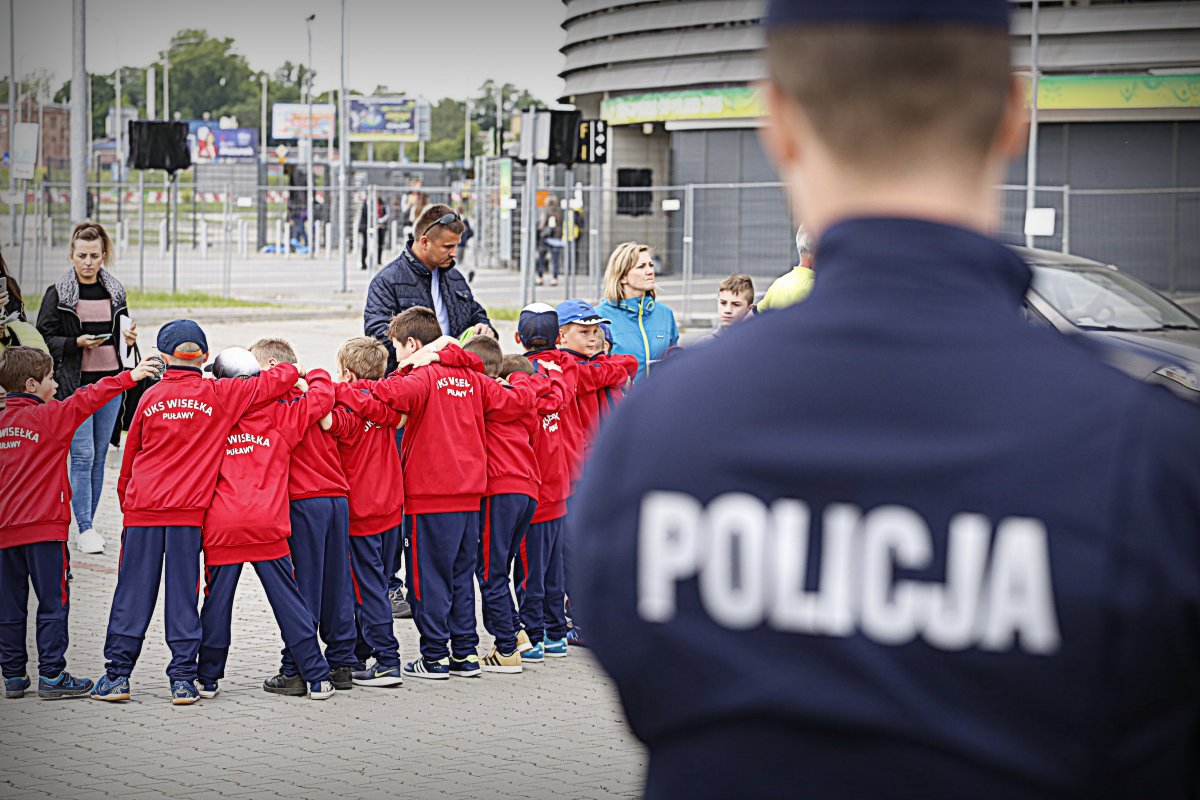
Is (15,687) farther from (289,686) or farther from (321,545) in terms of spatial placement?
(321,545)

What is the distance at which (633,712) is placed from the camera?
159 centimetres

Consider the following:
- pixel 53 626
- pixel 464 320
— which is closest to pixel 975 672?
pixel 53 626

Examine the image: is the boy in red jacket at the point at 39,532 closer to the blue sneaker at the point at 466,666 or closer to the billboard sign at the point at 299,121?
the blue sneaker at the point at 466,666

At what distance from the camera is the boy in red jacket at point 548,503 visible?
805cm

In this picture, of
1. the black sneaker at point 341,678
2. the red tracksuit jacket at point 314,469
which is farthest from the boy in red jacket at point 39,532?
the black sneaker at point 341,678

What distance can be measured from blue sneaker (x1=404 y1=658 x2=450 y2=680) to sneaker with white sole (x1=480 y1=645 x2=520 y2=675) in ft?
0.90

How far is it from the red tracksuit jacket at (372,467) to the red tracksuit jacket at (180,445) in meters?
0.58

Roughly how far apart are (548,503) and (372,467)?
1.17 m

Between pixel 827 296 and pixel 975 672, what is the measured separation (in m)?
0.39

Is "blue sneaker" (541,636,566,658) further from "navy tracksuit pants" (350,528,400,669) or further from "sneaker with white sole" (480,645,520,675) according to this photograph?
"navy tracksuit pants" (350,528,400,669)

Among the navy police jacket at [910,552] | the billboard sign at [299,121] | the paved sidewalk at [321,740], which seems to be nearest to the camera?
the navy police jacket at [910,552]

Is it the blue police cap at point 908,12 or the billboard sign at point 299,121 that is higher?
the billboard sign at point 299,121

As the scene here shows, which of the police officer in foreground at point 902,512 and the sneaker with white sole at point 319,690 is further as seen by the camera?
the sneaker with white sole at point 319,690

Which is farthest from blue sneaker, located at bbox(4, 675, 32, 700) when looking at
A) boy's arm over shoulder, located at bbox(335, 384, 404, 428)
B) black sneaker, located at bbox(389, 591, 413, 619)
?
black sneaker, located at bbox(389, 591, 413, 619)
